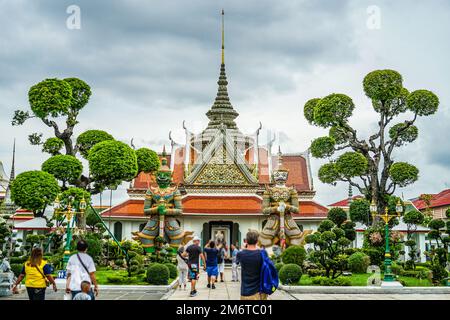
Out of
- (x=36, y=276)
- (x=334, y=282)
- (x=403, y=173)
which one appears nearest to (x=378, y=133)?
(x=403, y=173)

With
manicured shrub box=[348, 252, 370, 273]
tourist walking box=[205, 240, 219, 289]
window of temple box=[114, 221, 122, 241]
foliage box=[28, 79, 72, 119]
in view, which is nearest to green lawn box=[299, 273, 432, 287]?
manicured shrub box=[348, 252, 370, 273]

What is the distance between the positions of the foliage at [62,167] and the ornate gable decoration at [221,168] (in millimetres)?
10309

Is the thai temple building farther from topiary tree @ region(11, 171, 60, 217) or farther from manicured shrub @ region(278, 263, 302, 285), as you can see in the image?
manicured shrub @ region(278, 263, 302, 285)

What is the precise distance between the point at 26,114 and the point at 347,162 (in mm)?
14115

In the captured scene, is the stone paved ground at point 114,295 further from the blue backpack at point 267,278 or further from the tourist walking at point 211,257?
the blue backpack at point 267,278

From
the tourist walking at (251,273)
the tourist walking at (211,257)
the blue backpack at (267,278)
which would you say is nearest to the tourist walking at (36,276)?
the tourist walking at (251,273)

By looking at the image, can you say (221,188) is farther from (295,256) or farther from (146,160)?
(295,256)

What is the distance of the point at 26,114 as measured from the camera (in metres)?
21.0

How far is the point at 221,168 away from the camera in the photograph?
3069cm

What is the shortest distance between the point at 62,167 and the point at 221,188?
37.5 feet

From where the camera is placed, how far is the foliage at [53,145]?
70.2 ft
